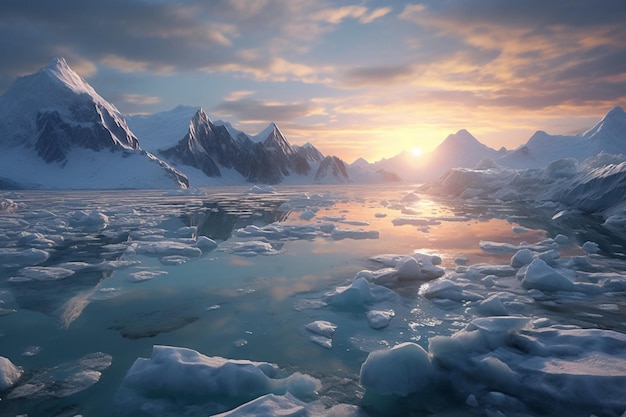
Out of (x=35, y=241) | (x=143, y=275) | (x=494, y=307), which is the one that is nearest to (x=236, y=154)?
(x=35, y=241)

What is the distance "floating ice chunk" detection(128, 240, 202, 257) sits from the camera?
1221cm

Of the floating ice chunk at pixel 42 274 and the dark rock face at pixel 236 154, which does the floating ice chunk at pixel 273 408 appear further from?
the dark rock face at pixel 236 154

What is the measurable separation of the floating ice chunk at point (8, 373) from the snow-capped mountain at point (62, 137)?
83.9 metres

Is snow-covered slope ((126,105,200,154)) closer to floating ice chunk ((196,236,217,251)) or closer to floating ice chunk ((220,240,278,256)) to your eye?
floating ice chunk ((196,236,217,251))

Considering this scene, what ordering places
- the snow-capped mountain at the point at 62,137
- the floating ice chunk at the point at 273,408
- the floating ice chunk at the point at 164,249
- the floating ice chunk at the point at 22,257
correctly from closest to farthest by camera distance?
1. the floating ice chunk at the point at 273,408
2. the floating ice chunk at the point at 22,257
3. the floating ice chunk at the point at 164,249
4. the snow-capped mountain at the point at 62,137

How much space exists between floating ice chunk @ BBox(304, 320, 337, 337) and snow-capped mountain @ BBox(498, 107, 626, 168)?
153 meters

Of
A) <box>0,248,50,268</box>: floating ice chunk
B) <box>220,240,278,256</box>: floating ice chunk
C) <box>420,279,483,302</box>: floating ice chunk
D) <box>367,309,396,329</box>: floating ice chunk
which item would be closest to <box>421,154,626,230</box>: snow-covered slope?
<box>420,279,483,302</box>: floating ice chunk

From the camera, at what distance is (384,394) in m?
4.39

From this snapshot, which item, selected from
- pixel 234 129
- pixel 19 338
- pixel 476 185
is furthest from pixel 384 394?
pixel 234 129

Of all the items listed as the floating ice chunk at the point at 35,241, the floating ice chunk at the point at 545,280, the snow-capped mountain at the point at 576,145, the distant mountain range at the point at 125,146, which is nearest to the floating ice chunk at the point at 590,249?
the floating ice chunk at the point at 545,280

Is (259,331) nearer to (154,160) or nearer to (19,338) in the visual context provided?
(19,338)

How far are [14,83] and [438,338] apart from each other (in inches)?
5642

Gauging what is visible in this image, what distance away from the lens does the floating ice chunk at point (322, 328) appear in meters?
6.02

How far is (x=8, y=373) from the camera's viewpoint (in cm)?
451
